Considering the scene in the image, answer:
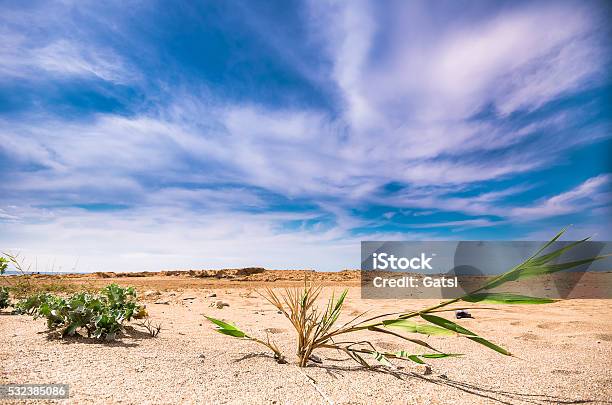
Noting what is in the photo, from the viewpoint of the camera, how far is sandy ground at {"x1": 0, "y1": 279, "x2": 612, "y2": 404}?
1973 millimetres

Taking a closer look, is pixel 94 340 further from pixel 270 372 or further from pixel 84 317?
pixel 270 372

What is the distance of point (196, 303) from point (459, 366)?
16.0 feet

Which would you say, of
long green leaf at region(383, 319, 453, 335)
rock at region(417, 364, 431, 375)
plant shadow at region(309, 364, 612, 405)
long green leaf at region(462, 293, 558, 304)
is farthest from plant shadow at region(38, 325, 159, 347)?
long green leaf at region(462, 293, 558, 304)

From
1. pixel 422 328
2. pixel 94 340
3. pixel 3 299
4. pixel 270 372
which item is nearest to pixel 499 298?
pixel 422 328

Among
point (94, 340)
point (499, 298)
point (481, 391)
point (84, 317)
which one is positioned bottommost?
point (481, 391)

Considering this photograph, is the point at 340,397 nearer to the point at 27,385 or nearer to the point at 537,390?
the point at 537,390

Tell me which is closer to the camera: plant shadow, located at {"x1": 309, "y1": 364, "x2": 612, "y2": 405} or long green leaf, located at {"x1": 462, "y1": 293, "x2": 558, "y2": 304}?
long green leaf, located at {"x1": 462, "y1": 293, "x2": 558, "y2": 304}

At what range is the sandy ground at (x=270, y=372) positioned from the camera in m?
1.97

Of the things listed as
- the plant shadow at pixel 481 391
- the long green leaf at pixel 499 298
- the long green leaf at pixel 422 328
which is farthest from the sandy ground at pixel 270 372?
the long green leaf at pixel 499 298

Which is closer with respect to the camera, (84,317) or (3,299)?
(84,317)

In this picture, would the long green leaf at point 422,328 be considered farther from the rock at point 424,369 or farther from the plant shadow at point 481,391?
the rock at point 424,369

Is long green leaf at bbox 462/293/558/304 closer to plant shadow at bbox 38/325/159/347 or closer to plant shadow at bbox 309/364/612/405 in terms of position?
plant shadow at bbox 309/364/612/405

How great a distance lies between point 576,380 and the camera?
2.55 metres

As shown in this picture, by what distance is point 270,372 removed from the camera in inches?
92.4
